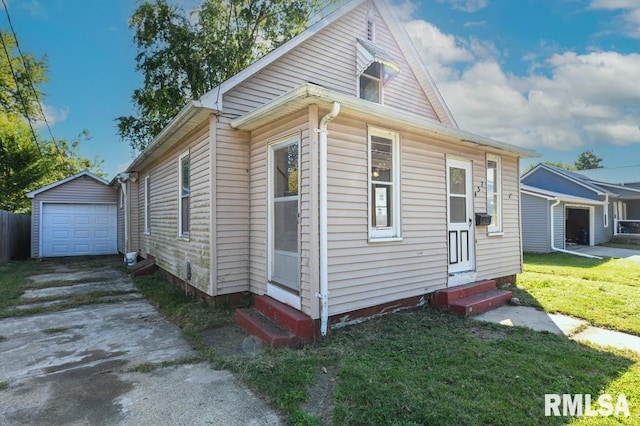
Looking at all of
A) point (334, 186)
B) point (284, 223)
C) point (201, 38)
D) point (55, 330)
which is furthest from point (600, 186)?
point (55, 330)

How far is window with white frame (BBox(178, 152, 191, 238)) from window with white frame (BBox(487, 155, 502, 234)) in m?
6.13

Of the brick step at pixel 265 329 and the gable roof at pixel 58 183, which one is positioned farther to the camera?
the gable roof at pixel 58 183

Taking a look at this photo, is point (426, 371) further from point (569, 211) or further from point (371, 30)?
point (569, 211)

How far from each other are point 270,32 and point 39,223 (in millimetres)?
12758

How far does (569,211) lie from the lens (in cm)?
2027

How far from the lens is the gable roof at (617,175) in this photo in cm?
2233

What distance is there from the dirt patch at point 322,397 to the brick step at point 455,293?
2.80 m

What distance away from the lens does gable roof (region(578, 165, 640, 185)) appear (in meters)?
22.3

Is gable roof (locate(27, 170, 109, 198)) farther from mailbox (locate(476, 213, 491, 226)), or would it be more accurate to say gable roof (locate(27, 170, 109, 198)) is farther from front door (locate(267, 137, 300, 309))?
mailbox (locate(476, 213, 491, 226))

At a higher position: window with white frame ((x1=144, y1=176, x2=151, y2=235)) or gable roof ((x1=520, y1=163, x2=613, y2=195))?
gable roof ((x1=520, y1=163, x2=613, y2=195))

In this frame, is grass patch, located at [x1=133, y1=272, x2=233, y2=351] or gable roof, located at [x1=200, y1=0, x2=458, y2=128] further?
gable roof, located at [x1=200, y1=0, x2=458, y2=128]

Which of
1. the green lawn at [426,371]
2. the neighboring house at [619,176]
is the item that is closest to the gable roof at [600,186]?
the neighboring house at [619,176]

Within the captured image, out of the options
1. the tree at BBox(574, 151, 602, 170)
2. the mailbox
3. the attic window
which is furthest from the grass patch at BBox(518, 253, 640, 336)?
the tree at BBox(574, 151, 602, 170)

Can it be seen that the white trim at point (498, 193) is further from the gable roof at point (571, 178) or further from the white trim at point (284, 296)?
the gable roof at point (571, 178)
